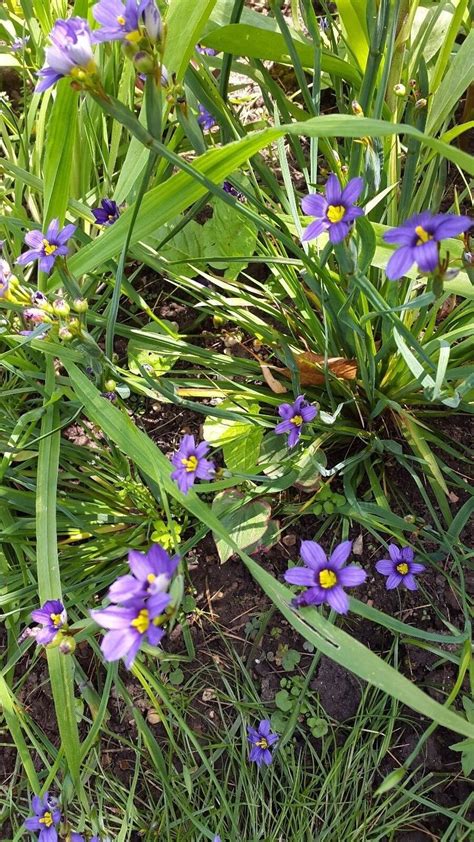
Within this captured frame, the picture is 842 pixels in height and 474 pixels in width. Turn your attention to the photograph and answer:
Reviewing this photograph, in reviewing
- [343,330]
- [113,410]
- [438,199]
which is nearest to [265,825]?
[113,410]

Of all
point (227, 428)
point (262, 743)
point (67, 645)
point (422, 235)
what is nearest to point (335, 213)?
point (422, 235)

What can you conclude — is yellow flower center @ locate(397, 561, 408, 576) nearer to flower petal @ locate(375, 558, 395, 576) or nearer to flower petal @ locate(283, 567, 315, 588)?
flower petal @ locate(375, 558, 395, 576)

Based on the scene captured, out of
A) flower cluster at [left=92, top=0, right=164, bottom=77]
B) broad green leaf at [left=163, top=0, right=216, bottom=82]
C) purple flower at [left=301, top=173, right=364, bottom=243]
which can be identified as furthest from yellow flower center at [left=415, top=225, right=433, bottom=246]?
broad green leaf at [left=163, top=0, right=216, bottom=82]

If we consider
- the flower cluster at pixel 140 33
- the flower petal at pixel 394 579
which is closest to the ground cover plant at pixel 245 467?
the flower petal at pixel 394 579

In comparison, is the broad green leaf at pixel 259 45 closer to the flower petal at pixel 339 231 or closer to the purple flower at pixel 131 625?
the flower petal at pixel 339 231

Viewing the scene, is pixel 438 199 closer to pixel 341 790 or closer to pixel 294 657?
pixel 294 657
